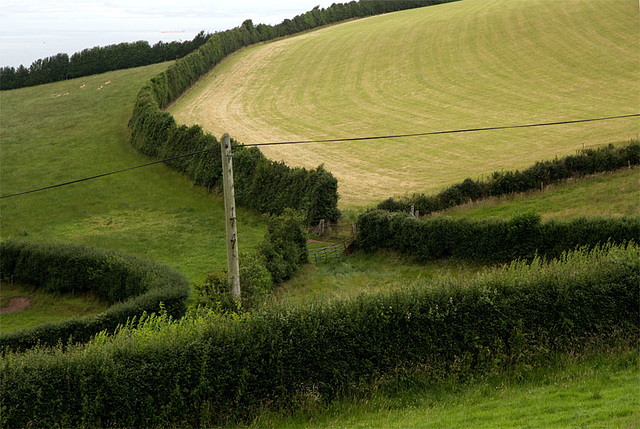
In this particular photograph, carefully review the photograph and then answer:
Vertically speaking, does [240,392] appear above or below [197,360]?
below

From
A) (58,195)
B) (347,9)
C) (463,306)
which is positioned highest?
(347,9)

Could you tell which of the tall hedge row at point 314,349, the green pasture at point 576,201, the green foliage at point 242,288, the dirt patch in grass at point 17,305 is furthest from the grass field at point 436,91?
the tall hedge row at point 314,349

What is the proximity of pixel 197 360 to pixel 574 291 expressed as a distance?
10213mm

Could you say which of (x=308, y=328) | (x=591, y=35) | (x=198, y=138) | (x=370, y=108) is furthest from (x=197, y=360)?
(x=591, y=35)

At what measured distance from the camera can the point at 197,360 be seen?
13344mm

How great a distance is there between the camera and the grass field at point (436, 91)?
46.6 meters

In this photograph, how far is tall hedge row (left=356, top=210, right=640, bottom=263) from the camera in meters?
25.0

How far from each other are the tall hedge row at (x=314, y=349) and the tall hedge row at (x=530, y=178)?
18957mm

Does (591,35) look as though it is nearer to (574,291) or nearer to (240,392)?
(574,291)

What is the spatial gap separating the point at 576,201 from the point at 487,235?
7421mm

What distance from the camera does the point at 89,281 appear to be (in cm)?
2791

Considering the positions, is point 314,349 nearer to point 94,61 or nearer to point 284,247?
point 284,247

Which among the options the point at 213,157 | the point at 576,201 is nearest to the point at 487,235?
the point at 576,201

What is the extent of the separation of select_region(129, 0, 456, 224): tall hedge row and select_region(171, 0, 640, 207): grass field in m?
2.82
